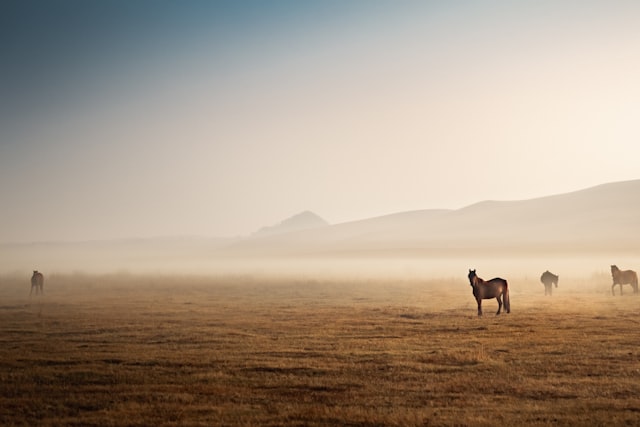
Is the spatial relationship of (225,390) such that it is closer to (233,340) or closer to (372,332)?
(233,340)

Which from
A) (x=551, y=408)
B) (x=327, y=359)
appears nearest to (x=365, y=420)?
(x=551, y=408)

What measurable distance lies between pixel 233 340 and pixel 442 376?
932cm

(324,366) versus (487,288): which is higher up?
(487,288)

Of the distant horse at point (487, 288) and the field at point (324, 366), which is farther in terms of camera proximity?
the distant horse at point (487, 288)

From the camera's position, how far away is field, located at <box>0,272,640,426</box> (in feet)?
43.1

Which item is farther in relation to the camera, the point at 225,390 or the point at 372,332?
the point at 372,332

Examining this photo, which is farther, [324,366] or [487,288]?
[487,288]

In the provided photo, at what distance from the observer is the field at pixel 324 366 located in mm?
13125

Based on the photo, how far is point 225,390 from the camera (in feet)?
49.8

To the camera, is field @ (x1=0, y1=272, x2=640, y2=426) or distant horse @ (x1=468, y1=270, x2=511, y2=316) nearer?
field @ (x1=0, y1=272, x2=640, y2=426)

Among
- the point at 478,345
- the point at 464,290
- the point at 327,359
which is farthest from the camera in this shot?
the point at 464,290

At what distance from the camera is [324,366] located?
17781 mm

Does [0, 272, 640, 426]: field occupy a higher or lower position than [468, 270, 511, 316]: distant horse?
lower

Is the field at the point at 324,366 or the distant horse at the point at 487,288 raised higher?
the distant horse at the point at 487,288
